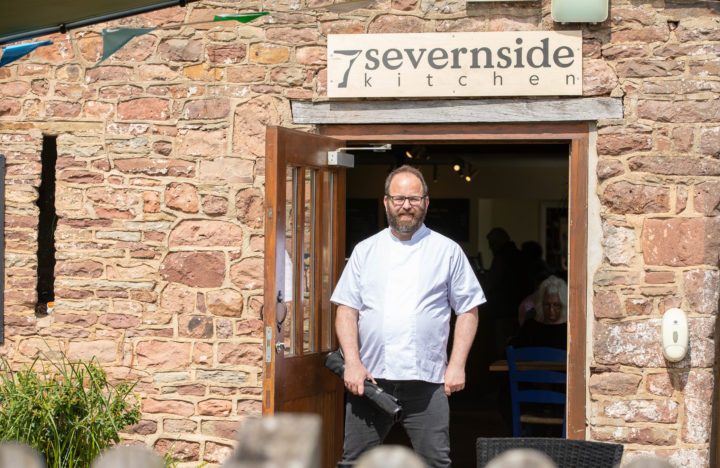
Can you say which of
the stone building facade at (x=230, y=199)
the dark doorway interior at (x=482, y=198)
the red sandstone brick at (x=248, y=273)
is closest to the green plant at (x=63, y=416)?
the stone building facade at (x=230, y=199)

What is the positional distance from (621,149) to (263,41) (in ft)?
7.49

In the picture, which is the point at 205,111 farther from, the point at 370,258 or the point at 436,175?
the point at 436,175

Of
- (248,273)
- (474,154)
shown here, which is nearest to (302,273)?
(248,273)

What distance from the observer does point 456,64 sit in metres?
5.67

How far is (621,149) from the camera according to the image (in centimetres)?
557

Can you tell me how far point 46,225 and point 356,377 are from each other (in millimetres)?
2621

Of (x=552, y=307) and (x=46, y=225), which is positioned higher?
(x=46, y=225)

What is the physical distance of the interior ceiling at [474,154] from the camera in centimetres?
1059

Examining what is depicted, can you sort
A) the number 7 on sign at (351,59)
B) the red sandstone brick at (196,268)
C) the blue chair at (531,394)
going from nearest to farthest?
the number 7 on sign at (351,59) → the red sandstone brick at (196,268) → the blue chair at (531,394)

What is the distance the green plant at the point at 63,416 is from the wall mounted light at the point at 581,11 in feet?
11.2

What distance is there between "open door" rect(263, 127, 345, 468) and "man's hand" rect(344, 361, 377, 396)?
424 mm

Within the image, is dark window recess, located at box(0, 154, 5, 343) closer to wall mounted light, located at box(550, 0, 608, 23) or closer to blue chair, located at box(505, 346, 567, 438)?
blue chair, located at box(505, 346, 567, 438)

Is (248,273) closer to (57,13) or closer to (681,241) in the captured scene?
(57,13)

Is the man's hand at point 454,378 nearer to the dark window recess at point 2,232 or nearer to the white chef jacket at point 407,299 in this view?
the white chef jacket at point 407,299
